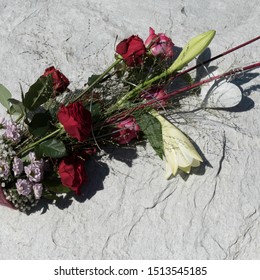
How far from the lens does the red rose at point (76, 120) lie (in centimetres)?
164

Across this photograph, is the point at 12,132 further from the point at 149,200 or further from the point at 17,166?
the point at 149,200

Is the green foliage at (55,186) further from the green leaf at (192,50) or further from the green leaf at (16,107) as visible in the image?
the green leaf at (192,50)

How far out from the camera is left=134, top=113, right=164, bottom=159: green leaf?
182 cm

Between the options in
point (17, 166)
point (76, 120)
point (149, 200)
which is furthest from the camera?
point (149, 200)

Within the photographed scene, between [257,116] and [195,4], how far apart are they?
20.2 inches

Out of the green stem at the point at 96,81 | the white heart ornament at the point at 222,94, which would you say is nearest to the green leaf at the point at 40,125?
the green stem at the point at 96,81

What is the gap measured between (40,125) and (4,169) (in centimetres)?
15

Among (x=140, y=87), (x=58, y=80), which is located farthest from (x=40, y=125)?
(x=140, y=87)

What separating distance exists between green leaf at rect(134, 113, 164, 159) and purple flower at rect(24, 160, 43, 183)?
0.30m

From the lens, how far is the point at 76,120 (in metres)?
1.64

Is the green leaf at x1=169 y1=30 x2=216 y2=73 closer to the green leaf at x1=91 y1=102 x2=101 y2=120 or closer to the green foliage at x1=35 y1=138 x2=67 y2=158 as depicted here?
the green leaf at x1=91 y1=102 x2=101 y2=120

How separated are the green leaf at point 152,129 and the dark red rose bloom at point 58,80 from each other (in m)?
0.22

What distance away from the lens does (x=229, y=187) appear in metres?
1.87
